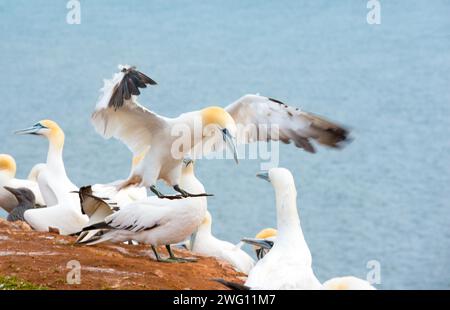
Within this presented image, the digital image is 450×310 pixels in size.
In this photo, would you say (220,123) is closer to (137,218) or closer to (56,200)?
(137,218)

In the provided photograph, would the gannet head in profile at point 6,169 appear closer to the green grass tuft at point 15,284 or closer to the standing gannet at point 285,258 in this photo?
the green grass tuft at point 15,284

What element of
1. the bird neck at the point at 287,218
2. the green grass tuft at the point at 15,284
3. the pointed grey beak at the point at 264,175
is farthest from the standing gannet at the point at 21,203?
the bird neck at the point at 287,218

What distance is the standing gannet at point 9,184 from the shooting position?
8982 millimetres

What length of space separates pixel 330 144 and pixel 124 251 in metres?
1.50

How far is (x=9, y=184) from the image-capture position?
8.95 m

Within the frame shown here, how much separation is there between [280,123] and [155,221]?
4.76 feet

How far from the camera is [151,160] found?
24.5 ft

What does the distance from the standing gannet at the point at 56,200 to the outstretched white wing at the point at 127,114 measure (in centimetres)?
53

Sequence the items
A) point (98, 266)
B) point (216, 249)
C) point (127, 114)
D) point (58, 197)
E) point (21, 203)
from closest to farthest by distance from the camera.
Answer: point (98, 266), point (127, 114), point (216, 249), point (58, 197), point (21, 203)

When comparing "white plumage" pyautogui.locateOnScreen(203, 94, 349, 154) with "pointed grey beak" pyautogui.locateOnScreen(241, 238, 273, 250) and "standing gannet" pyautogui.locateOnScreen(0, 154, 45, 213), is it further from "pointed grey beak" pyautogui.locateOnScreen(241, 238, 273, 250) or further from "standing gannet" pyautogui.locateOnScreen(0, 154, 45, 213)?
"standing gannet" pyautogui.locateOnScreen(0, 154, 45, 213)

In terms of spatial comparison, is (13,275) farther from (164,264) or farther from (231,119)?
(231,119)

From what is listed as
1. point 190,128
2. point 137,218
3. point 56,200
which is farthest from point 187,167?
point 137,218
